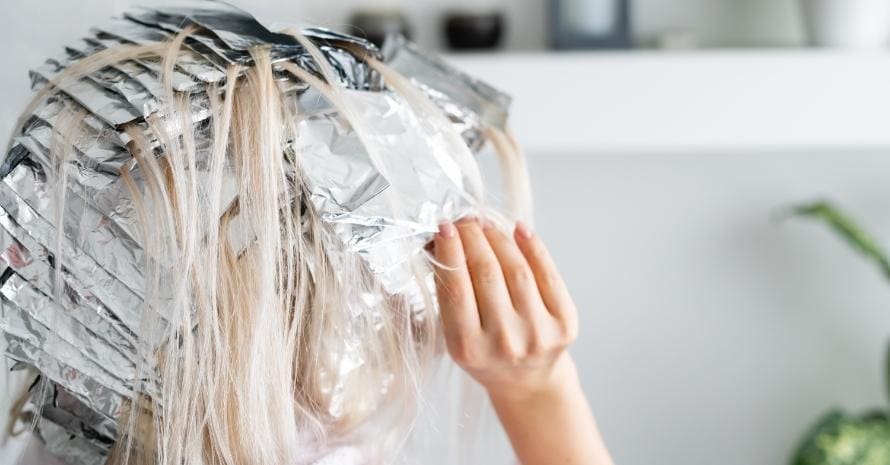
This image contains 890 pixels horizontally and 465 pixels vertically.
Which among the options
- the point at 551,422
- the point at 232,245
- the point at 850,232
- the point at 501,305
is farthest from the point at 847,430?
the point at 232,245

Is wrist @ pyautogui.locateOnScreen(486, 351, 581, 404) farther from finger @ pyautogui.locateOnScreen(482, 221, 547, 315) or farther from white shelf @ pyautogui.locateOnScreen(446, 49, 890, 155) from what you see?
white shelf @ pyautogui.locateOnScreen(446, 49, 890, 155)

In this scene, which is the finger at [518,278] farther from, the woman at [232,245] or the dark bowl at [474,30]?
the dark bowl at [474,30]

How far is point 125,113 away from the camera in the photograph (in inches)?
22.2

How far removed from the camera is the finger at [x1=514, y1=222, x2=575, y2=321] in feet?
2.34

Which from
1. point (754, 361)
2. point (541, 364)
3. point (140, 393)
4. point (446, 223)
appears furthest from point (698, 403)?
point (140, 393)

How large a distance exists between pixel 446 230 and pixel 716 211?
955 mm

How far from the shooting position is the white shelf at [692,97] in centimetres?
120

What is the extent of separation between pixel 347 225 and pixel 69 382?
0.23 m

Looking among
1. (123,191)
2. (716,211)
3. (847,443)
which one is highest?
(123,191)

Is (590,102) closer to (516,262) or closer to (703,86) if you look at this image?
(703,86)

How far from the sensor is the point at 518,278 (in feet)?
2.27

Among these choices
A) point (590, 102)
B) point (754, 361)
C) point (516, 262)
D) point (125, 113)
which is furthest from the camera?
point (754, 361)

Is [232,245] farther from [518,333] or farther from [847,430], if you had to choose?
[847,430]

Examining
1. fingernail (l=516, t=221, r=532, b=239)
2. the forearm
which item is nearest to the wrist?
the forearm
